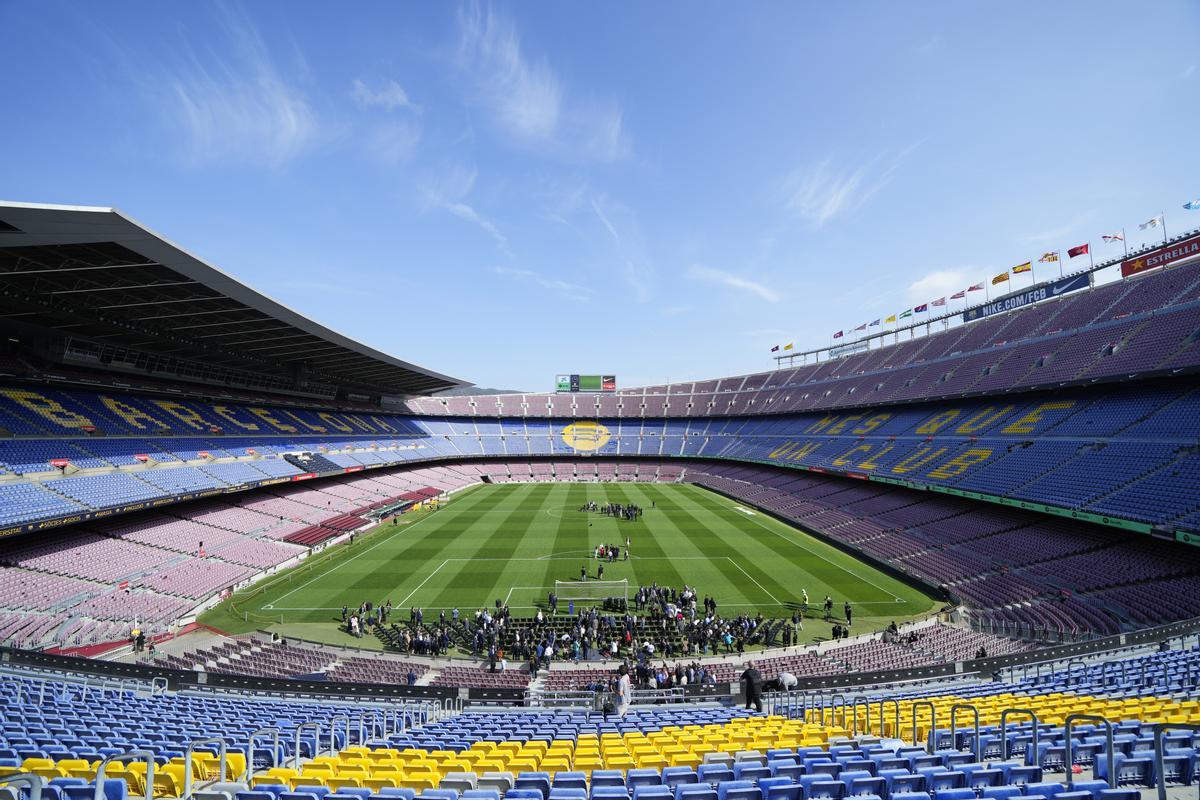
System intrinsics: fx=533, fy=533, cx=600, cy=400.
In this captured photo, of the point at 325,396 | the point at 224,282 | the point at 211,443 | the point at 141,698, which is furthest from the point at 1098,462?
the point at 325,396

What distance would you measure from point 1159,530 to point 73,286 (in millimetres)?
45166

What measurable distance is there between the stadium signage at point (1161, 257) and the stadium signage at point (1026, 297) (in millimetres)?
3756

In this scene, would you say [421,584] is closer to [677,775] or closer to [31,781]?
[677,775]

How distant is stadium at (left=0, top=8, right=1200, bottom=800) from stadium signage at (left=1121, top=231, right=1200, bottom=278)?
17 centimetres

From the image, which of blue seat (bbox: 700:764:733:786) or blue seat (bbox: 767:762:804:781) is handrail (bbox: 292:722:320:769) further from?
blue seat (bbox: 767:762:804:781)

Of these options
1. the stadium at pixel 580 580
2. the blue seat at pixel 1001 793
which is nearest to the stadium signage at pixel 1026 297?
the stadium at pixel 580 580

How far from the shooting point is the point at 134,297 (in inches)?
984

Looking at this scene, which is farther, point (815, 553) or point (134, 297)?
point (815, 553)

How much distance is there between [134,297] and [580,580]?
25434mm

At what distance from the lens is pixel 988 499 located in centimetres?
2977

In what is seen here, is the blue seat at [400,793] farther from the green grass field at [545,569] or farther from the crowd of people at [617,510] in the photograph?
the crowd of people at [617,510]

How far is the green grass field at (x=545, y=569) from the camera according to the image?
80.4 feet

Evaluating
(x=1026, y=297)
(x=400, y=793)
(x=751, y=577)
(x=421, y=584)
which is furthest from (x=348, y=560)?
(x=1026, y=297)

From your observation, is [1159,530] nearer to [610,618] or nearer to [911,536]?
[911,536]
